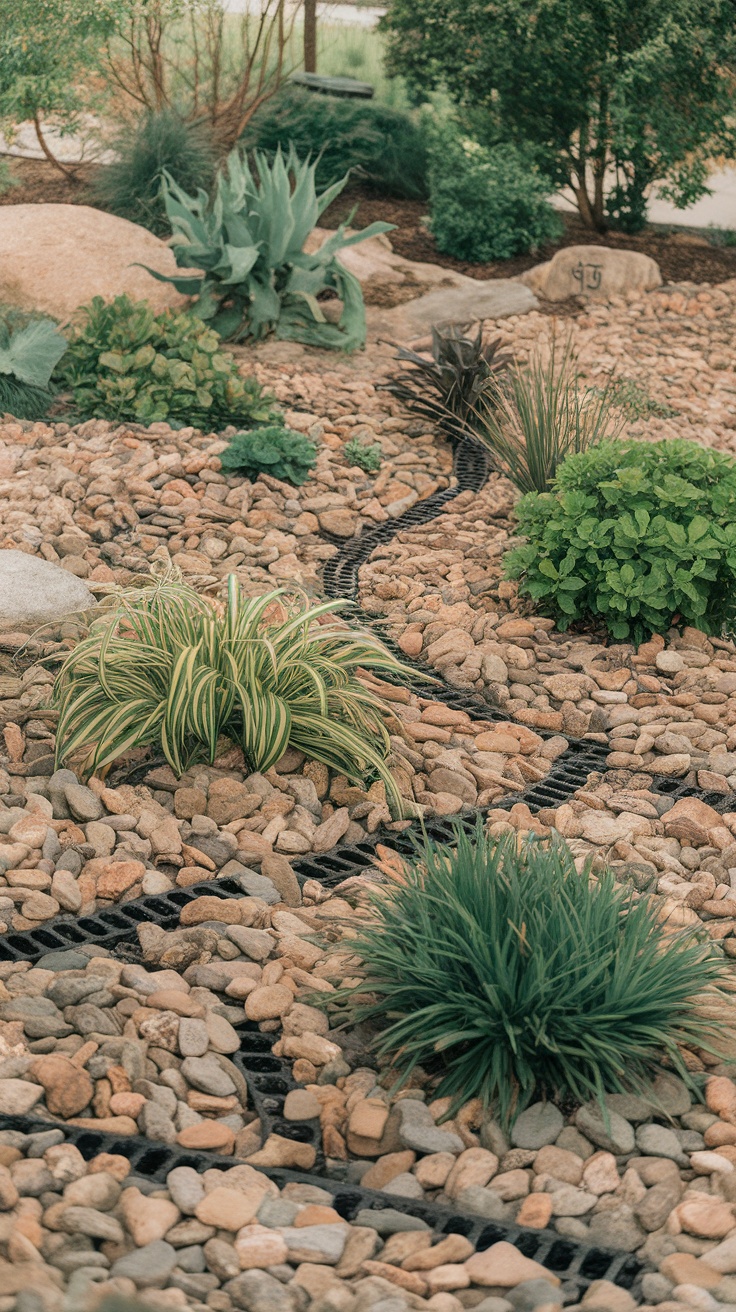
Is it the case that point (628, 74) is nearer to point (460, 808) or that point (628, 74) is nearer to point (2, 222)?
point (2, 222)

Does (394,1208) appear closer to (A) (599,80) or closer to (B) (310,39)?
(A) (599,80)

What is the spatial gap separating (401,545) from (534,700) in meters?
1.33

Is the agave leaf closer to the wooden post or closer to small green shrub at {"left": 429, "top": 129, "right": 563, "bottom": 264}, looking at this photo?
small green shrub at {"left": 429, "top": 129, "right": 563, "bottom": 264}

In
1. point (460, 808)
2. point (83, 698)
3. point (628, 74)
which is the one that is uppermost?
point (628, 74)

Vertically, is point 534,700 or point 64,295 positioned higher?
point 64,295

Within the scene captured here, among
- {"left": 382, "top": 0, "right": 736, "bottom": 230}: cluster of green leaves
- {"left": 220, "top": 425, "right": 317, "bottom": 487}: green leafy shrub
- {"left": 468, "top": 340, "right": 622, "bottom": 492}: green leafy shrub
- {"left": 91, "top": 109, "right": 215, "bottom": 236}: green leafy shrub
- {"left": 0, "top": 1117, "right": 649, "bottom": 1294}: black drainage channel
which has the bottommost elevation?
{"left": 0, "top": 1117, "right": 649, "bottom": 1294}: black drainage channel

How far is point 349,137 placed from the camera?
33.0ft

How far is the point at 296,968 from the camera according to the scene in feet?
8.43

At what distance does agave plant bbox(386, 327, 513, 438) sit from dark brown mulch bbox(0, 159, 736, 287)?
9.95ft

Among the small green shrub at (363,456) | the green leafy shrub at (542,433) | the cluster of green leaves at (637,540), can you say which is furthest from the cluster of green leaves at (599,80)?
the cluster of green leaves at (637,540)

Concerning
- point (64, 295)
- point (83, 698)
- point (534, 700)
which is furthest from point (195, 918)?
point (64, 295)

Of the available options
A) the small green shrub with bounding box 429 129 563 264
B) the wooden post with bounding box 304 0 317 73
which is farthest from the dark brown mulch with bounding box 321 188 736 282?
the wooden post with bounding box 304 0 317 73

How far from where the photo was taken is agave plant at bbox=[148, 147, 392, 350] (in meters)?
6.72

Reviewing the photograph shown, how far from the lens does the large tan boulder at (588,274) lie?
8734 mm
